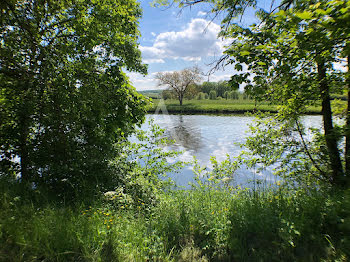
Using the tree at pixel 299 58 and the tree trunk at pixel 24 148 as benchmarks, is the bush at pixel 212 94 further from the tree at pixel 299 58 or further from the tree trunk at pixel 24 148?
the tree trunk at pixel 24 148

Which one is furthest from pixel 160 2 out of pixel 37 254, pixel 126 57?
pixel 37 254

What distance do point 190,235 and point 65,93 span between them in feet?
11.7

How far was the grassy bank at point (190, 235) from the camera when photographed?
7.63 feet

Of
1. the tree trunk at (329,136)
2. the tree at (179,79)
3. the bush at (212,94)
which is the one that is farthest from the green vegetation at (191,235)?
the bush at (212,94)

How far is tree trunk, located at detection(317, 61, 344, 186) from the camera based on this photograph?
13.9ft

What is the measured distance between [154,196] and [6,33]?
15.5ft

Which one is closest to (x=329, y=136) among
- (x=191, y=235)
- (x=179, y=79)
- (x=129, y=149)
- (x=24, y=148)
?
(x=191, y=235)

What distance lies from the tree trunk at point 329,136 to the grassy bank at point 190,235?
1.61 meters

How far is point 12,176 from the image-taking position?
15.2 ft

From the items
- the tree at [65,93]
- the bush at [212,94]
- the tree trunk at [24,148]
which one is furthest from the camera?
the bush at [212,94]

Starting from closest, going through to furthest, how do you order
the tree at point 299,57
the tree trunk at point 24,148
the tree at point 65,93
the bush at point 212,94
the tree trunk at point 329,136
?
the tree at point 299,57, the tree at point 65,93, the tree trunk at point 329,136, the tree trunk at point 24,148, the bush at point 212,94

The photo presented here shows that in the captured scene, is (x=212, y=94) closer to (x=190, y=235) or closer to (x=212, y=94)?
(x=212, y=94)

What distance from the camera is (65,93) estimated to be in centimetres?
397

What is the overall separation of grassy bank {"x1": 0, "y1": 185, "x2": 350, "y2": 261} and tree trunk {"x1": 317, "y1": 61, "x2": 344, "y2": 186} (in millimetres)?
1611
